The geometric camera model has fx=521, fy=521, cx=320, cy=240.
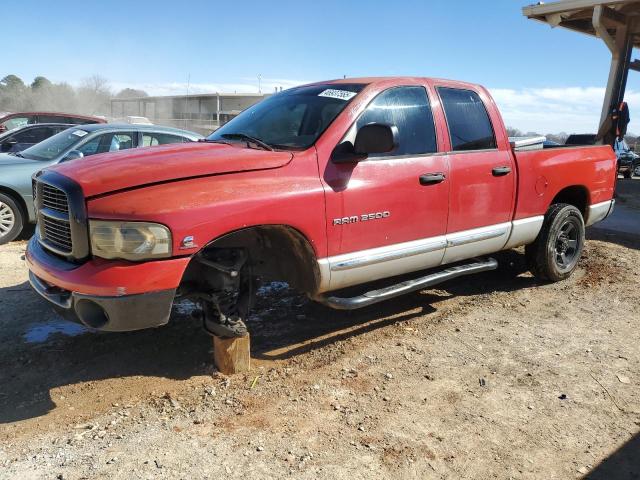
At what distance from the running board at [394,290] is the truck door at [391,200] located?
0.11 m

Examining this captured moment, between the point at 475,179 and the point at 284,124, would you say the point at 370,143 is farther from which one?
the point at 475,179

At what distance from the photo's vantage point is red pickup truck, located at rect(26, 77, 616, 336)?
2.84 meters

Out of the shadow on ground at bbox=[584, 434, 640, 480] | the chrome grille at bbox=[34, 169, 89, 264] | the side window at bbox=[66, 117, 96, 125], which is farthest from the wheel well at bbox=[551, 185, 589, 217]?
the side window at bbox=[66, 117, 96, 125]

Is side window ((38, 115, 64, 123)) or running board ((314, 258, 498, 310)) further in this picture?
side window ((38, 115, 64, 123))

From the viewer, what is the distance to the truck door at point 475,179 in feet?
14.2

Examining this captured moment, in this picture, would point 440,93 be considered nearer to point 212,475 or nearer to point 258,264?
point 258,264

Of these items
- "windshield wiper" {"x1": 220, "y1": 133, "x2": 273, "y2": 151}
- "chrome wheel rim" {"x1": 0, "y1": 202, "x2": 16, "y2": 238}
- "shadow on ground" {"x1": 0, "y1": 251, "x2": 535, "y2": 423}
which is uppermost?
"windshield wiper" {"x1": 220, "y1": 133, "x2": 273, "y2": 151}

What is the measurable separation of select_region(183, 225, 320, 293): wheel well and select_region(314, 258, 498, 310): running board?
0.61 ft

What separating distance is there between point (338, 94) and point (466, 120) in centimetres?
129

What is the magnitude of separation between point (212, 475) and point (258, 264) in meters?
1.61

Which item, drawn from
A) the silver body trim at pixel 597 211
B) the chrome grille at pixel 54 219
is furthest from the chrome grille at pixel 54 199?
the silver body trim at pixel 597 211

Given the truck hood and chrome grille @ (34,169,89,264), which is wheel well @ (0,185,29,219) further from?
the truck hood

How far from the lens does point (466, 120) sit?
4.58 m

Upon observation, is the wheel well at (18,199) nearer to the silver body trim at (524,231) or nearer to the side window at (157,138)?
the side window at (157,138)
